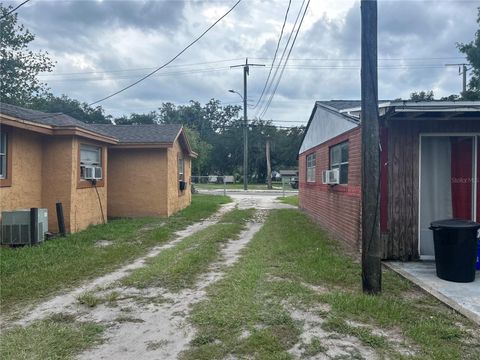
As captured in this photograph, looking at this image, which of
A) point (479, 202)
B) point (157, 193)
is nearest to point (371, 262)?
point (479, 202)

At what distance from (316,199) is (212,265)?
7.21m

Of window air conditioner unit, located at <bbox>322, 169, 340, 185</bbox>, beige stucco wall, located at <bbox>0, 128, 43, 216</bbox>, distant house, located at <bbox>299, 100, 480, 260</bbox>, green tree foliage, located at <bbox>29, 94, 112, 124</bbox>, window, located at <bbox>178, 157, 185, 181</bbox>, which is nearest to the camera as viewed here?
distant house, located at <bbox>299, 100, 480, 260</bbox>

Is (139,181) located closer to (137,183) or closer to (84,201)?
(137,183)

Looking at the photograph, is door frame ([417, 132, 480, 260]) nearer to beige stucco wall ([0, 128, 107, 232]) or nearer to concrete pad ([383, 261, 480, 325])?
concrete pad ([383, 261, 480, 325])

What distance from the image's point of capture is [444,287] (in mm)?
5215

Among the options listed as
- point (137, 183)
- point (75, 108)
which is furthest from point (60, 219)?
point (75, 108)

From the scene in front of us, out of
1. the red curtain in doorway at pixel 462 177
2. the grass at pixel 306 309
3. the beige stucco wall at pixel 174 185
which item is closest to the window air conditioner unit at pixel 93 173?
the beige stucco wall at pixel 174 185

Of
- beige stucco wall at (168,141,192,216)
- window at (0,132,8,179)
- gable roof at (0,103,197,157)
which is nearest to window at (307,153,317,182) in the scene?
gable roof at (0,103,197,157)

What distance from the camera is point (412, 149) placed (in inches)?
273

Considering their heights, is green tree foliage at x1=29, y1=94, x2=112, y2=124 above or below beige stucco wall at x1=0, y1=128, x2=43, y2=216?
above

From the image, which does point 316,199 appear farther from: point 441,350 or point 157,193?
point 441,350

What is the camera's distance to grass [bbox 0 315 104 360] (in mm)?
3268

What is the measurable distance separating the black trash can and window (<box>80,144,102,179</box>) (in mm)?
9242

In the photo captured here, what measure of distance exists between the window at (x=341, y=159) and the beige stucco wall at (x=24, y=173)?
25.6ft
